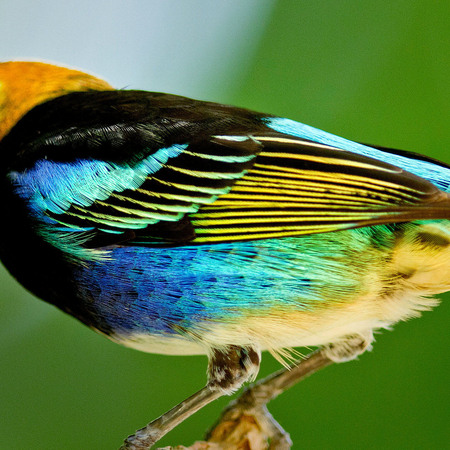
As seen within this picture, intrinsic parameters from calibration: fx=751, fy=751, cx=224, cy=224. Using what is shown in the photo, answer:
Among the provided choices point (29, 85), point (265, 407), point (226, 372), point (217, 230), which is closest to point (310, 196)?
point (217, 230)

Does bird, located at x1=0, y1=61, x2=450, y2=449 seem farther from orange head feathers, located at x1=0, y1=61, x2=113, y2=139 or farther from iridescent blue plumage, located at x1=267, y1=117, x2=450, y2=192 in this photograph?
orange head feathers, located at x1=0, y1=61, x2=113, y2=139

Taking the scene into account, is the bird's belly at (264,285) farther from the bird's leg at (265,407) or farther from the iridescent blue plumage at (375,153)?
the bird's leg at (265,407)

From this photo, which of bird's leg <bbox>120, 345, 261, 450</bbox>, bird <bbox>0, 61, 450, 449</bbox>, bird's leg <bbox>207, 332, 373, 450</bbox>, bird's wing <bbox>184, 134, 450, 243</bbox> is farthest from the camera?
bird's leg <bbox>207, 332, 373, 450</bbox>

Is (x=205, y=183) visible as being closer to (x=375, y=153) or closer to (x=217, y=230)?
(x=217, y=230)

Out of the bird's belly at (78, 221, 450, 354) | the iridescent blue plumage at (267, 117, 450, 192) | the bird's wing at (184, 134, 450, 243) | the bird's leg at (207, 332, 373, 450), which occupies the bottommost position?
the bird's leg at (207, 332, 373, 450)

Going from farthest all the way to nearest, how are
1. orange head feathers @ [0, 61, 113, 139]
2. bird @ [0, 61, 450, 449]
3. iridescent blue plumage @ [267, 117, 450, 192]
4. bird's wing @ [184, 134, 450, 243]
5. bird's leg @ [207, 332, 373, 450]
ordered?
orange head feathers @ [0, 61, 113, 139]
bird's leg @ [207, 332, 373, 450]
iridescent blue plumage @ [267, 117, 450, 192]
bird @ [0, 61, 450, 449]
bird's wing @ [184, 134, 450, 243]

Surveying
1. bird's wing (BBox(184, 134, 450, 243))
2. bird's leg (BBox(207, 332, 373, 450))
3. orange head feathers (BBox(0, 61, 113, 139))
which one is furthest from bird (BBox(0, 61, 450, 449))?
orange head feathers (BBox(0, 61, 113, 139))

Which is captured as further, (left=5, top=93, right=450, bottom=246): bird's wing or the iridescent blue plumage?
the iridescent blue plumage

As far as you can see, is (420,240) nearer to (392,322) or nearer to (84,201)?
(392,322)
